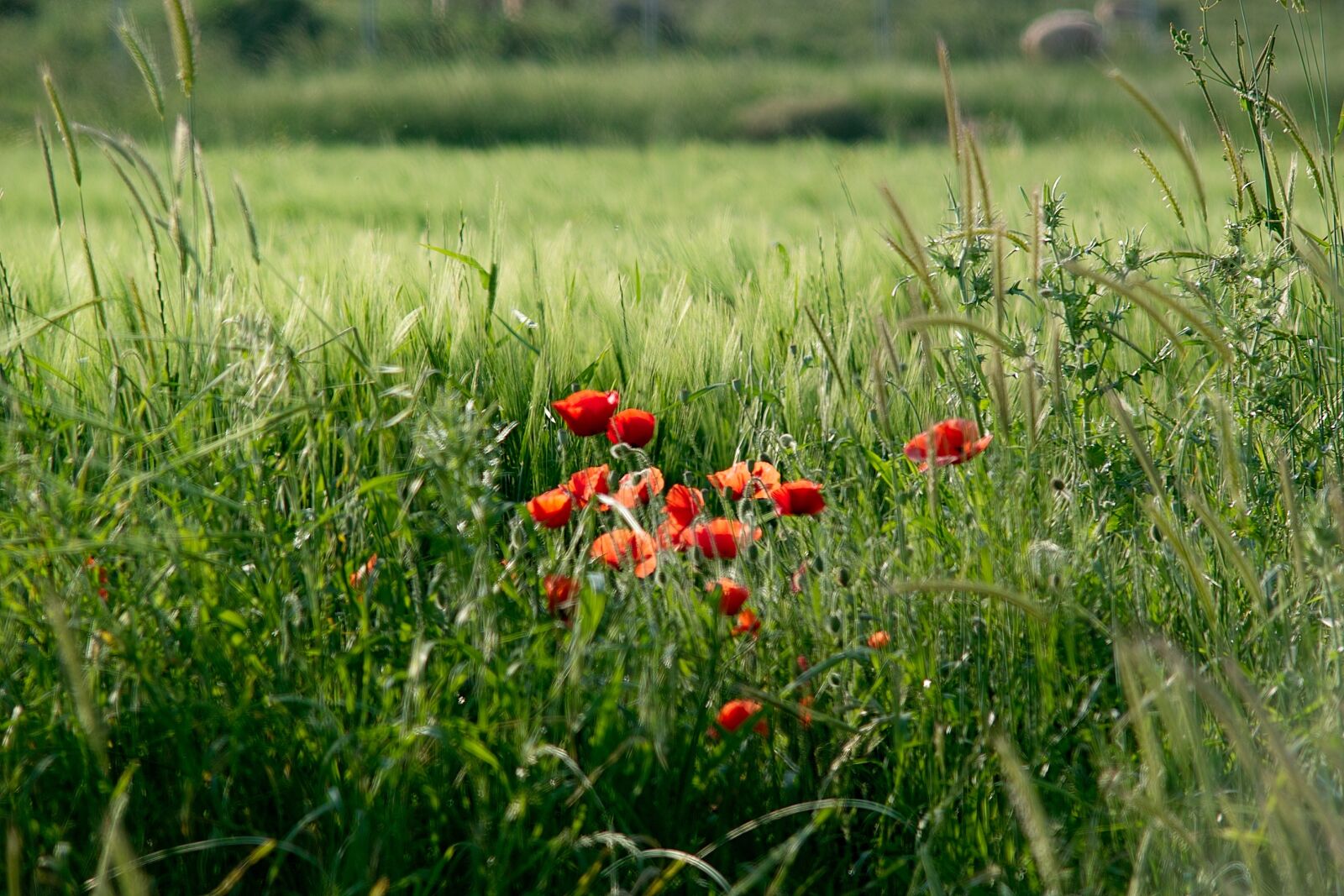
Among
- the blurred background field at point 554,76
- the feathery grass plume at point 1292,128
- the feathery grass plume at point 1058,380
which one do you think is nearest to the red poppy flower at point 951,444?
the feathery grass plume at point 1058,380

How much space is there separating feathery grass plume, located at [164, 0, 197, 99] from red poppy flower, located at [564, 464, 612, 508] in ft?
1.83

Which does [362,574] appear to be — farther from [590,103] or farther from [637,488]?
[590,103]

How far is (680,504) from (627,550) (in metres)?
0.17

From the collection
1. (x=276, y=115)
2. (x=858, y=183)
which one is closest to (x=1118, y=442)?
(x=858, y=183)

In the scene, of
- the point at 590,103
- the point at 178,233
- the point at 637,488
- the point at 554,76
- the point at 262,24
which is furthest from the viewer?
the point at 262,24

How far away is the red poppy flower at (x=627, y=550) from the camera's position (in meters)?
1.04

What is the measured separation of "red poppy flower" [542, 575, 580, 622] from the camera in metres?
1.00

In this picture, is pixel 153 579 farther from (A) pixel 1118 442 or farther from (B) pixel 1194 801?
(A) pixel 1118 442

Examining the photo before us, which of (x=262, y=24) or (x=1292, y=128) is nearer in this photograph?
(x=1292, y=128)

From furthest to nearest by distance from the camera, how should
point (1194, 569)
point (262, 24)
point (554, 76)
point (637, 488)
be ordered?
point (262, 24) < point (554, 76) < point (637, 488) < point (1194, 569)

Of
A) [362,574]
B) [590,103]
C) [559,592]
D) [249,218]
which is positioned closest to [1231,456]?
[559,592]

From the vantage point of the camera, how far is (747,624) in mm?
1045

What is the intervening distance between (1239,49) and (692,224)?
7.26ft

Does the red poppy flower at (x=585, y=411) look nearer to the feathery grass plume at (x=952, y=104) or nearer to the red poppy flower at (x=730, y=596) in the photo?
the red poppy flower at (x=730, y=596)
